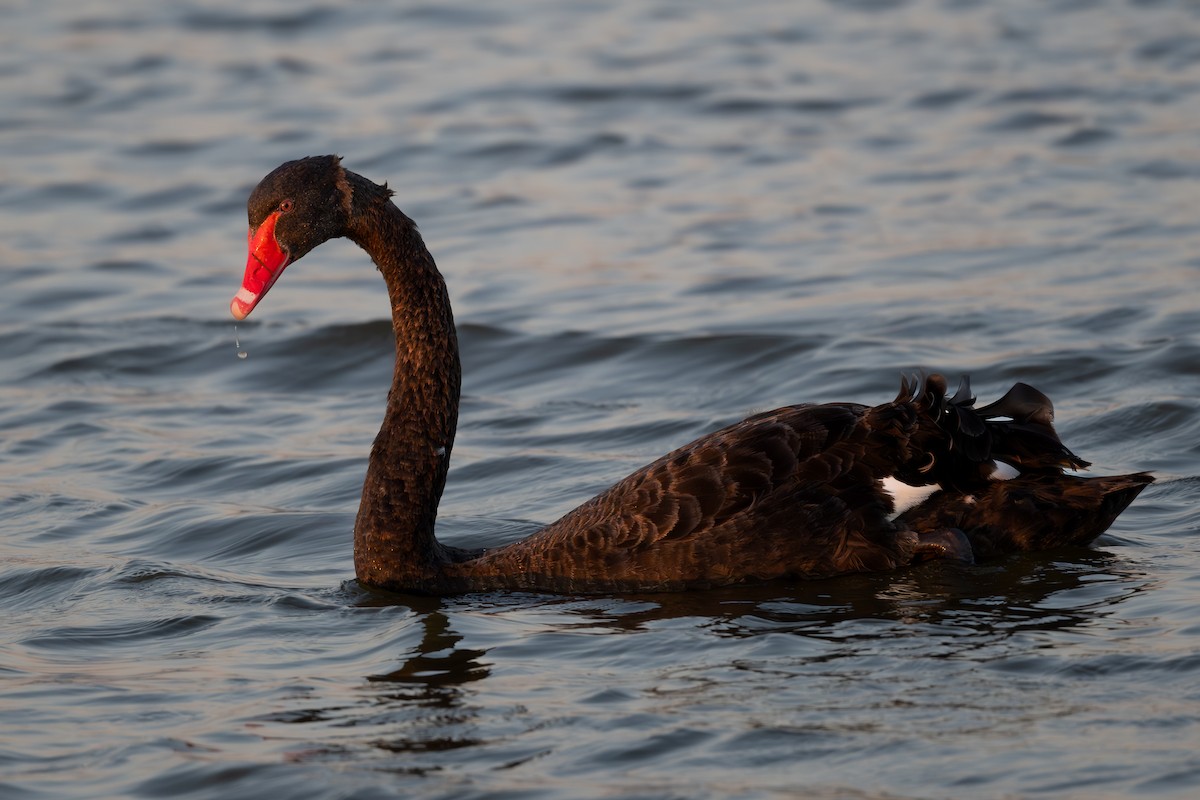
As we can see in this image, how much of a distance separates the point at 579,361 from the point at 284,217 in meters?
4.24

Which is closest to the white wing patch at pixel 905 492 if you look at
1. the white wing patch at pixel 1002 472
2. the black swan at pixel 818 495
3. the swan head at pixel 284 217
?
the black swan at pixel 818 495

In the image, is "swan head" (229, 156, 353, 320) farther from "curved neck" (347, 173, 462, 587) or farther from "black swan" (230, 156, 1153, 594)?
"curved neck" (347, 173, 462, 587)

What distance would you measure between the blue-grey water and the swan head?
4.14 ft

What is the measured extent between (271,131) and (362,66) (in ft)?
9.68

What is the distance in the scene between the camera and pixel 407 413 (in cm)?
712

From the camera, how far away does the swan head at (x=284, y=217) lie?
6770 mm

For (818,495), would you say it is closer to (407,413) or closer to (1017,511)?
(1017,511)

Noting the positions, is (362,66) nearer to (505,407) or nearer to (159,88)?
(159,88)

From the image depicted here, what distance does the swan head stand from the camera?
6770 millimetres

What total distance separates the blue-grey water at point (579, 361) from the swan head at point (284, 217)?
1.26 metres

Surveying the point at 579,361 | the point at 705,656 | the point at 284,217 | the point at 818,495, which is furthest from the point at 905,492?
the point at 579,361

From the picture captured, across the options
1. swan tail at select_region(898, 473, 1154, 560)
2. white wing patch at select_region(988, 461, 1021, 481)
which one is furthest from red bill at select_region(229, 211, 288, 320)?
white wing patch at select_region(988, 461, 1021, 481)

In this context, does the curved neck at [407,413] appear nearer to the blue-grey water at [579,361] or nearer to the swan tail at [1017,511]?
the blue-grey water at [579,361]

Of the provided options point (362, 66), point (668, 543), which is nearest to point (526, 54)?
point (362, 66)
